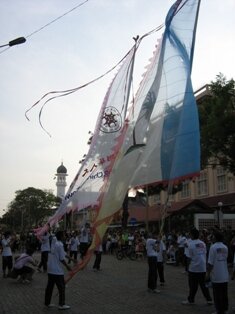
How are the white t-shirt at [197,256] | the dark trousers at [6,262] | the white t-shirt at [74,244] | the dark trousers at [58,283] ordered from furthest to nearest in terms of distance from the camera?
the white t-shirt at [74,244] < the dark trousers at [6,262] < the white t-shirt at [197,256] < the dark trousers at [58,283]

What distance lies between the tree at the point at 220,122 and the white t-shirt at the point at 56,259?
1632 cm

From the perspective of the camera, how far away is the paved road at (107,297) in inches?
405

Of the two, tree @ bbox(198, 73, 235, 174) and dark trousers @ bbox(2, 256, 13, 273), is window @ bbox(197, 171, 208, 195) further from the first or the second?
dark trousers @ bbox(2, 256, 13, 273)

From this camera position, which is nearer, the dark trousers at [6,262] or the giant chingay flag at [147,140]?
the giant chingay flag at [147,140]

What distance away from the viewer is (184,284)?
15273 millimetres

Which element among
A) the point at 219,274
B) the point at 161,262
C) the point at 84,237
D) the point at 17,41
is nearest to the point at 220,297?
the point at 219,274

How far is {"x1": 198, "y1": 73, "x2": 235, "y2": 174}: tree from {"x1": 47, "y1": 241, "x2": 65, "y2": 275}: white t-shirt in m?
16.3

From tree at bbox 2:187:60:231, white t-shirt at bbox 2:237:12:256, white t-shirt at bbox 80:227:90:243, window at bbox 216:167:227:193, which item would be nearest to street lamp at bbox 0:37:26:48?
white t-shirt at bbox 2:237:12:256

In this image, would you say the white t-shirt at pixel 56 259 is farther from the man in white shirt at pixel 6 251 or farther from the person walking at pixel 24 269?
the man in white shirt at pixel 6 251

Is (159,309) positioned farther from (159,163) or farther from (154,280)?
(159,163)

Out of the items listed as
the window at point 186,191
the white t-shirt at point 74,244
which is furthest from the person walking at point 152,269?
the window at point 186,191

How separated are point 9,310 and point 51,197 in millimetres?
88633

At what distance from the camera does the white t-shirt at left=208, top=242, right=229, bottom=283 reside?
888cm

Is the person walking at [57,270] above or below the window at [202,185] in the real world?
below
